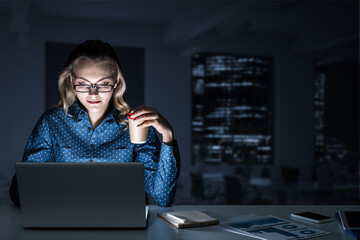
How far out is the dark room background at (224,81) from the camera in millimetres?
6738

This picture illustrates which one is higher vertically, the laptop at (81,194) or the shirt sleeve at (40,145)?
the shirt sleeve at (40,145)

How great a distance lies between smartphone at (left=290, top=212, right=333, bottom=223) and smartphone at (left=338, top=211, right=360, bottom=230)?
0.05 m

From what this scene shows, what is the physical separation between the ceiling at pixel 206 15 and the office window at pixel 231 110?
881mm

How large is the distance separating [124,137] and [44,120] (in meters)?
0.39

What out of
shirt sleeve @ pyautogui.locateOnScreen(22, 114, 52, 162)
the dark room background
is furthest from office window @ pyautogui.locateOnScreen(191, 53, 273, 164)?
shirt sleeve @ pyautogui.locateOnScreen(22, 114, 52, 162)

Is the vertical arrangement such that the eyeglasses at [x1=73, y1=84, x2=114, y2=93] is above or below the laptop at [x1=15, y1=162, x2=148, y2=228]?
above

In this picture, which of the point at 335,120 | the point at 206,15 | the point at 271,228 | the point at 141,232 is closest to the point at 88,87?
the point at 141,232

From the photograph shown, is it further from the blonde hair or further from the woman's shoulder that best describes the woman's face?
the woman's shoulder

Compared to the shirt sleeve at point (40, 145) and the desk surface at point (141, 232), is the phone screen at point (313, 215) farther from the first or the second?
the shirt sleeve at point (40, 145)

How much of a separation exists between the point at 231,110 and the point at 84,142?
6.56 m

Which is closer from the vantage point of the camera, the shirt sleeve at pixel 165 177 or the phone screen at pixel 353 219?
the phone screen at pixel 353 219

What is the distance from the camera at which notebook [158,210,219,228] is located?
3.79 ft

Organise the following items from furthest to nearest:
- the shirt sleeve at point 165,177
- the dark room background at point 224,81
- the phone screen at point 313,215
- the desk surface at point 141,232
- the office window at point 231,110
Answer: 1. the office window at point 231,110
2. the dark room background at point 224,81
3. the shirt sleeve at point 165,177
4. the phone screen at point 313,215
5. the desk surface at point 141,232

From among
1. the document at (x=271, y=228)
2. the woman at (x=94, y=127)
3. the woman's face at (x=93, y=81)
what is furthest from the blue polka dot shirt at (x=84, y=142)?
the document at (x=271, y=228)
